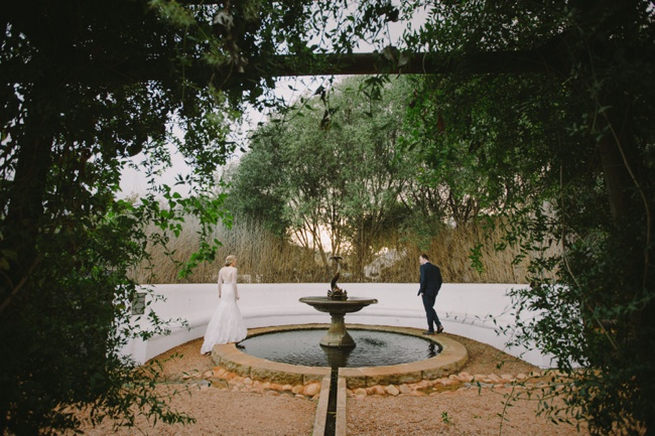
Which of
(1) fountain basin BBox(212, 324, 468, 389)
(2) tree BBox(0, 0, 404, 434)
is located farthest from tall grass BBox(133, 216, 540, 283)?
(2) tree BBox(0, 0, 404, 434)

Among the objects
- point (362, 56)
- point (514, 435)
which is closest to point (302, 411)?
point (514, 435)

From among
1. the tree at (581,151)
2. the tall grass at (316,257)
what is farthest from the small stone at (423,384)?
the tall grass at (316,257)

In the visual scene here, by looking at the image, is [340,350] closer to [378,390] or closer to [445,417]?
[378,390]

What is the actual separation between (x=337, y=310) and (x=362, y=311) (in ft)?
8.37

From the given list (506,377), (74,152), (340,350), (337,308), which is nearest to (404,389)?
(506,377)

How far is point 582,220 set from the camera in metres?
1.81

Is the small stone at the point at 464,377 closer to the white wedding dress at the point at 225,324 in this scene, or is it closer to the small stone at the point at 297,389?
the small stone at the point at 297,389

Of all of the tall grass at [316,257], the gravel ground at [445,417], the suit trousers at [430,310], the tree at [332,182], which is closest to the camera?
the gravel ground at [445,417]

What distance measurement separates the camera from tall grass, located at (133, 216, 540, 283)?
8617 mm

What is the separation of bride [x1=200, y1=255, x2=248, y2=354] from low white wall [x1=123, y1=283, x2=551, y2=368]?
0.40 meters

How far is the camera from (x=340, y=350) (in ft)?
18.7

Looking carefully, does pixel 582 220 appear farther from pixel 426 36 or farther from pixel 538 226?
pixel 426 36

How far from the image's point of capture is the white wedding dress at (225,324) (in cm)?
581

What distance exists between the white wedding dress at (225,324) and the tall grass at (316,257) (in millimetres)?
2561
